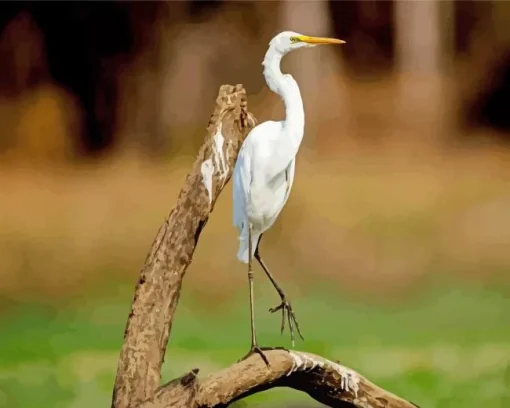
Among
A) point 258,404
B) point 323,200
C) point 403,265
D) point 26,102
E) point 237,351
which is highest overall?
point 26,102

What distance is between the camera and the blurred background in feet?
6.67

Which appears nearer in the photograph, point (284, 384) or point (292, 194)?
point (284, 384)

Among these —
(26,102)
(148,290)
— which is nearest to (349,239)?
(148,290)

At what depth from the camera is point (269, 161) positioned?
5.22 feet

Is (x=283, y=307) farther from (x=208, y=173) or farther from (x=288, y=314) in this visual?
(x=208, y=173)

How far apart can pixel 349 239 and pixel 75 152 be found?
→ 0.83 m

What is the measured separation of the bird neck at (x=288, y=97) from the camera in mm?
1587

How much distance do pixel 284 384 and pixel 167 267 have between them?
365 mm

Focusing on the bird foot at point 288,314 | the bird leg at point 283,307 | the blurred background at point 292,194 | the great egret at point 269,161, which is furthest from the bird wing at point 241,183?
the blurred background at point 292,194

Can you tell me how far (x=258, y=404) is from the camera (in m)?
2.01

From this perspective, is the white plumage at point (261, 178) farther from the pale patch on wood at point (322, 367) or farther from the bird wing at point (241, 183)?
the pale patch on wood at point (322, 367)

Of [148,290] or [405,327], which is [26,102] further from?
[405,327]

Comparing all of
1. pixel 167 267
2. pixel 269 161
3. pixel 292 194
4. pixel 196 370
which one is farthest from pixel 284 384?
pixel 292 194

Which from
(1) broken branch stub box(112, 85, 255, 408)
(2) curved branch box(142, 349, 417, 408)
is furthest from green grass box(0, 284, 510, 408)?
(1) broken branch stub box(112, 85, 255, 408)
